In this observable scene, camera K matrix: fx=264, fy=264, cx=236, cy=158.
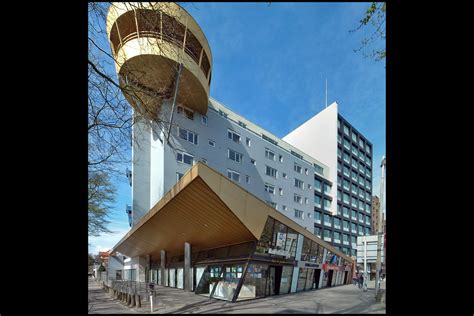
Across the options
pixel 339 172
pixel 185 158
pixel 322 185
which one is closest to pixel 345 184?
pixel 339 172

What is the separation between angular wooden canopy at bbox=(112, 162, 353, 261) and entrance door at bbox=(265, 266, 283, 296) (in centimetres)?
227

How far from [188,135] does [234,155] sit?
6.57 m

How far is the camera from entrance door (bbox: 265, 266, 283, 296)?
42.3 feet

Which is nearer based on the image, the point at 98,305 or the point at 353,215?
the point at 98,305

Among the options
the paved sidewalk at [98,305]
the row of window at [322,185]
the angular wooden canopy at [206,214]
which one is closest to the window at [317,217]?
the row of window at [322,185]

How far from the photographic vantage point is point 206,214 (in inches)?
462

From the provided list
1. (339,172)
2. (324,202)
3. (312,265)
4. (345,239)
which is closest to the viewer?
(312,265)

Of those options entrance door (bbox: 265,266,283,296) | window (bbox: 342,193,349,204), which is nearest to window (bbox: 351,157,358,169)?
window (bbox: 342,193,349,204)

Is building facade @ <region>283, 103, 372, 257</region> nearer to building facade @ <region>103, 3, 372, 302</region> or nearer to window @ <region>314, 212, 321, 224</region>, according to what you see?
window @ <region>314, 212, 321, 224</region>

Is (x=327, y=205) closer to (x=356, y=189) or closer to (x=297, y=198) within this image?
(x=356, y=189)
